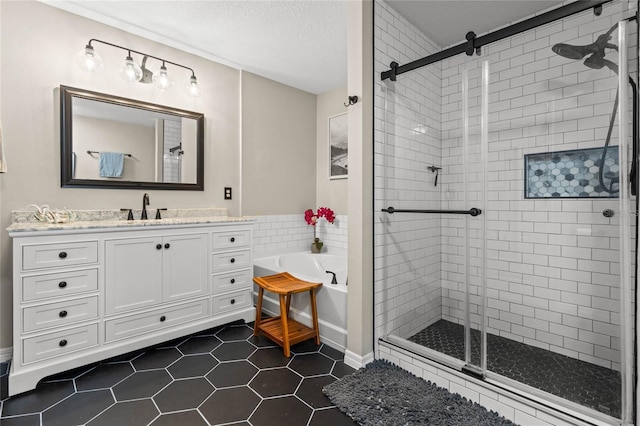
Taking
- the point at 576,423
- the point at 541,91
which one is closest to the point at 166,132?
the point at 541,91

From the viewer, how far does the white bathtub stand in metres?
2.38

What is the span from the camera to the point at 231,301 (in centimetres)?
282

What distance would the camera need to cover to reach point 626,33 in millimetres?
1472

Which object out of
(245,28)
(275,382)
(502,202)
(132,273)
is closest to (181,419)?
(275,382)

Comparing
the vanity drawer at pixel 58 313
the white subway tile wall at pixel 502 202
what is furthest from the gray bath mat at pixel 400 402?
the vanity drawer at pixel 58 313

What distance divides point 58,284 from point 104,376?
0.66 metres

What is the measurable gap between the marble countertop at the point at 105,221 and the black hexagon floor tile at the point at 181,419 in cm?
125

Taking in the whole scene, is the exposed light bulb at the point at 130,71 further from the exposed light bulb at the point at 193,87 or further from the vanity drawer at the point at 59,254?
the vanity drawer at the point at 59,254

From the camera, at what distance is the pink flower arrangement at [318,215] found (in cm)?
383

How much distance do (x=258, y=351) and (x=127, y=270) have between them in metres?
1.12

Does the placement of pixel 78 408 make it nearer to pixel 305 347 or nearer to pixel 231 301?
pixel 231 301

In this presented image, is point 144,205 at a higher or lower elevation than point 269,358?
higher

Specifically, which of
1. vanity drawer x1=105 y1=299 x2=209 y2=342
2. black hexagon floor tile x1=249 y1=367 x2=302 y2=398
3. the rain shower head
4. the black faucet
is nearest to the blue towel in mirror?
the black faucet

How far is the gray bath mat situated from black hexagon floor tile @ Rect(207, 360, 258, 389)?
21.2 inches
